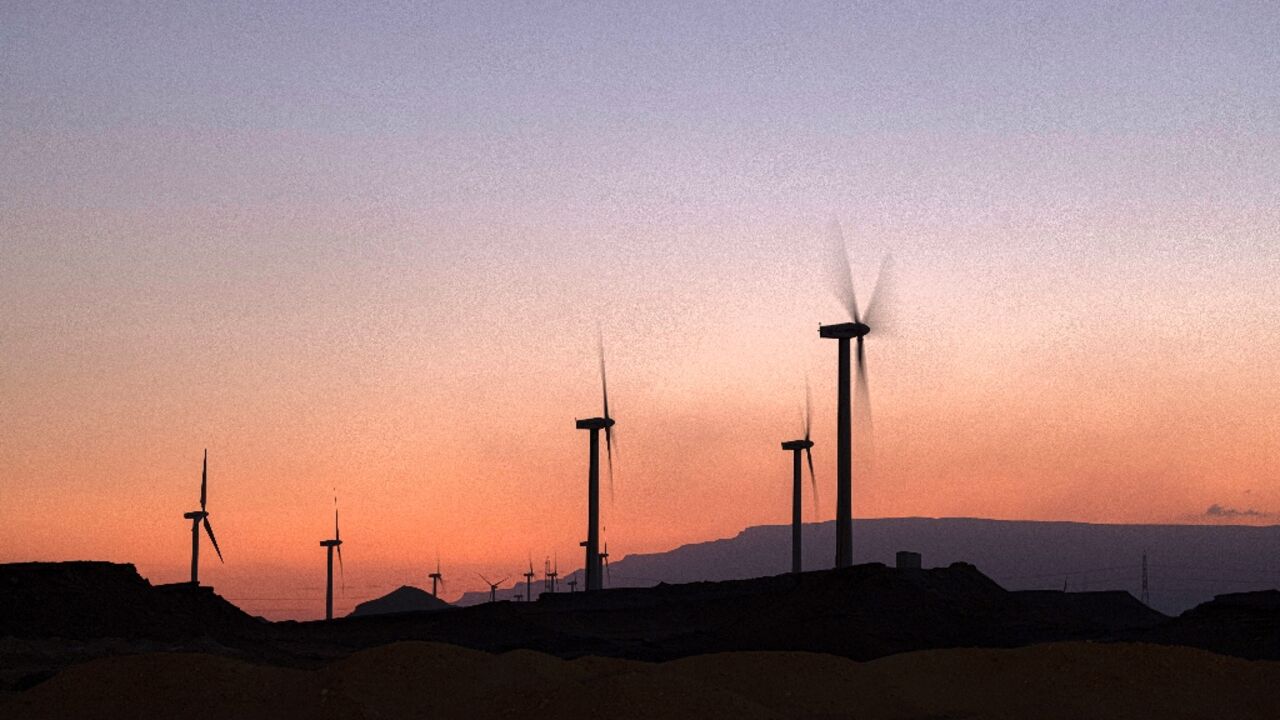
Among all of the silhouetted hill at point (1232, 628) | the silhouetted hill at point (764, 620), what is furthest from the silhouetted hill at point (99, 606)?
the silhouetted hill at point (1232, 628)

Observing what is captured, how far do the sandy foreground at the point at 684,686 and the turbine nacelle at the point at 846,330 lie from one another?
4889 centimetres

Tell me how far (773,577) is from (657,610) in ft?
28.9

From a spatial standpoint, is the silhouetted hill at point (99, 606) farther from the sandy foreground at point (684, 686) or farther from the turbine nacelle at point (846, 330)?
the sandy foreground at point (684, 686)

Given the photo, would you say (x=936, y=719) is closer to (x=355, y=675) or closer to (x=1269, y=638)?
(x=355, y=675)

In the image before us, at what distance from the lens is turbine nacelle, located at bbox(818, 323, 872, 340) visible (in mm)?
92562

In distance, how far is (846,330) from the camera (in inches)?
3654

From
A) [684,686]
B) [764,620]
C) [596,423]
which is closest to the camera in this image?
[684,686]

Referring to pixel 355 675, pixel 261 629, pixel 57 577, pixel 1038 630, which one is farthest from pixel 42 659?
pixel 1038 630

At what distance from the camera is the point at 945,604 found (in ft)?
296

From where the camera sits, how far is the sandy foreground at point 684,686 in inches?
1394

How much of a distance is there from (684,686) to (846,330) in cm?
5982

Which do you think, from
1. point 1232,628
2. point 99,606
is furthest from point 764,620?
point 99,606

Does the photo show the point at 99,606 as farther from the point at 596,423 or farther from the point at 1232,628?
the point at 1232,628

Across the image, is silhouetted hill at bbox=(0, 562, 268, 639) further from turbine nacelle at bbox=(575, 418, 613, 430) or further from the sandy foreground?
the sandy foreground
